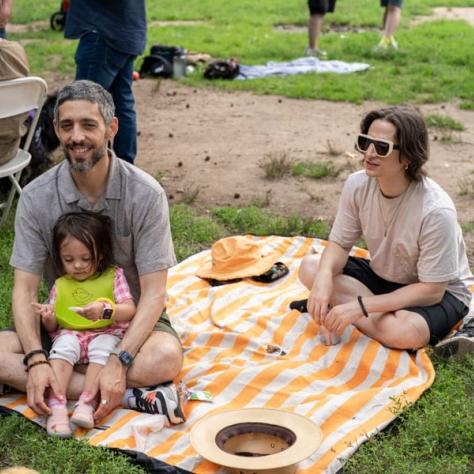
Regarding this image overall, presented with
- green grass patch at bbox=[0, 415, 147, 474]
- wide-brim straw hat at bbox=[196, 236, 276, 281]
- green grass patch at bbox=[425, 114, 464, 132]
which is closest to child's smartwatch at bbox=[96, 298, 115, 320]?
green grass patch at bbox=[0, 415, 147, 474]

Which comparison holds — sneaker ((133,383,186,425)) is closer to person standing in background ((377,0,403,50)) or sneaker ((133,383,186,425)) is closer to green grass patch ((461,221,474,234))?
green grass patch ((461,221,474,234))

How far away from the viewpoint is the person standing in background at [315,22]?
1196 cm

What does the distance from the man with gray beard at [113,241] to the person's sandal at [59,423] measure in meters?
0.12

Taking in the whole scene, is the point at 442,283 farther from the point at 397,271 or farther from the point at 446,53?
the point at 446,53

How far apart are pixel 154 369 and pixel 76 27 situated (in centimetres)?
334

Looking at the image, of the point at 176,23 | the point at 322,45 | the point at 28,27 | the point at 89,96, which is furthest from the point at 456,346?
the point at 28,27

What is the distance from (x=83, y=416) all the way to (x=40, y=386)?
236 millimetres

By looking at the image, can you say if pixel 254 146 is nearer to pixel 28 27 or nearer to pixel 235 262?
pixel 235 262

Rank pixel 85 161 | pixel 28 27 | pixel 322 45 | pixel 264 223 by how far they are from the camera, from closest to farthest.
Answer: pixel 85 161, pixel 264 223, pixel 322 45, pixel 28 27

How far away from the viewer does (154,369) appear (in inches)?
154

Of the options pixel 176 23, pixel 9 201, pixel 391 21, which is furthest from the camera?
pixel 176 23

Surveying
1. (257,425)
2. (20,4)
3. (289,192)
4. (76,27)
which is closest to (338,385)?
(257,425)

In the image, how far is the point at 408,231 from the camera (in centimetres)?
433

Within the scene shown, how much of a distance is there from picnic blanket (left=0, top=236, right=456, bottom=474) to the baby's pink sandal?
6 cm
